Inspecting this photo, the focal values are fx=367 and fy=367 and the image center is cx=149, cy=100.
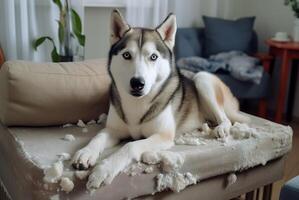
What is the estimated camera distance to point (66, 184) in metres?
1.06

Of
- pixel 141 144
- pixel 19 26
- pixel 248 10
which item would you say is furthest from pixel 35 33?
pixel 248 10

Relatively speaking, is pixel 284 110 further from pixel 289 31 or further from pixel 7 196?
pixel 7 196

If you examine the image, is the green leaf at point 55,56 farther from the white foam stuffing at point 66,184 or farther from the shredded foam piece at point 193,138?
the white foam stuffing at point 66,184

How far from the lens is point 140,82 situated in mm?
1245

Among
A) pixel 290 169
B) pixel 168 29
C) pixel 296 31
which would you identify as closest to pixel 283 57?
pixel 296 31

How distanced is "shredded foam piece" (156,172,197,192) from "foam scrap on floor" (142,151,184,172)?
2 centimetres

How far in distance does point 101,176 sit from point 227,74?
2.11 meters

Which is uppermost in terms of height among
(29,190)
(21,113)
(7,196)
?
(21,113)

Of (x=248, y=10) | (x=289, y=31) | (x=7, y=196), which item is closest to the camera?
(x=7, y=196)

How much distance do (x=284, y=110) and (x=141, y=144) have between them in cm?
250

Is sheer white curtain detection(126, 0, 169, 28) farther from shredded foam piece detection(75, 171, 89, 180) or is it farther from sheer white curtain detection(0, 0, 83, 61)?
shredded foam piece detection(75, 171, 89, 180)

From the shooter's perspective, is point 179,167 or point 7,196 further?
point 7,196

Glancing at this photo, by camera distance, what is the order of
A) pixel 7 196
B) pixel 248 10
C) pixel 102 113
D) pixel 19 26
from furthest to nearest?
pixel 248 10 < pixel 19 26 < pixel 102 113 < pixel 7 196

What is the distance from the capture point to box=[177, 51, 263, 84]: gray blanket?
2902 millimetres
